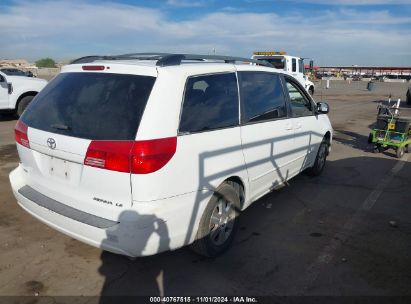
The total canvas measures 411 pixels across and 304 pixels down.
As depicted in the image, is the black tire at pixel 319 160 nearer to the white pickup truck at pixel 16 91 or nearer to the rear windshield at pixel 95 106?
the rear windshield at pixel 95 106

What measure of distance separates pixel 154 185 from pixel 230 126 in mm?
1083

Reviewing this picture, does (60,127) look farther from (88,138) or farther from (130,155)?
(130,155)

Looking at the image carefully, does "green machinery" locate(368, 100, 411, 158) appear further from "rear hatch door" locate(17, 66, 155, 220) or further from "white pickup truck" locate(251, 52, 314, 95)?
"white pickup truck" locate(251, 52, 314, 95)

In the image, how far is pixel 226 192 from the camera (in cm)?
340

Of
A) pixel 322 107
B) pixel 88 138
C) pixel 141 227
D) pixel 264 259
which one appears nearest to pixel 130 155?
pixel 88 138

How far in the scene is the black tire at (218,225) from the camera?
325cm

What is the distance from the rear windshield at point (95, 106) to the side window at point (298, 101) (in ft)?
8.21

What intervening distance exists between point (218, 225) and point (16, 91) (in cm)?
1036

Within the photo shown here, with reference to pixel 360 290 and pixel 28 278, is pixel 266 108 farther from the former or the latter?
pixel 28 278

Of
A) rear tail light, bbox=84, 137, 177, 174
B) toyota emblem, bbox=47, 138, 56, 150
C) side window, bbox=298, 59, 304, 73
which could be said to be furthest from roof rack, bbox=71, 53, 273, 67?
side window, bbox=298, 59, 304, 73

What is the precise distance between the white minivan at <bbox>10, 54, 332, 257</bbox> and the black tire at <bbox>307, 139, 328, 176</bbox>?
236cm

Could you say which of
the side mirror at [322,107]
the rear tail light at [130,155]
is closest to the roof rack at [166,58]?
the rear tail light at [130,155]

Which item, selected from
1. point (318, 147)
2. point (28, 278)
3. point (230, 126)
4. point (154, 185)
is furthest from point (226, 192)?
Result: point (318, 147)

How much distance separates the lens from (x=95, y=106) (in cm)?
293
